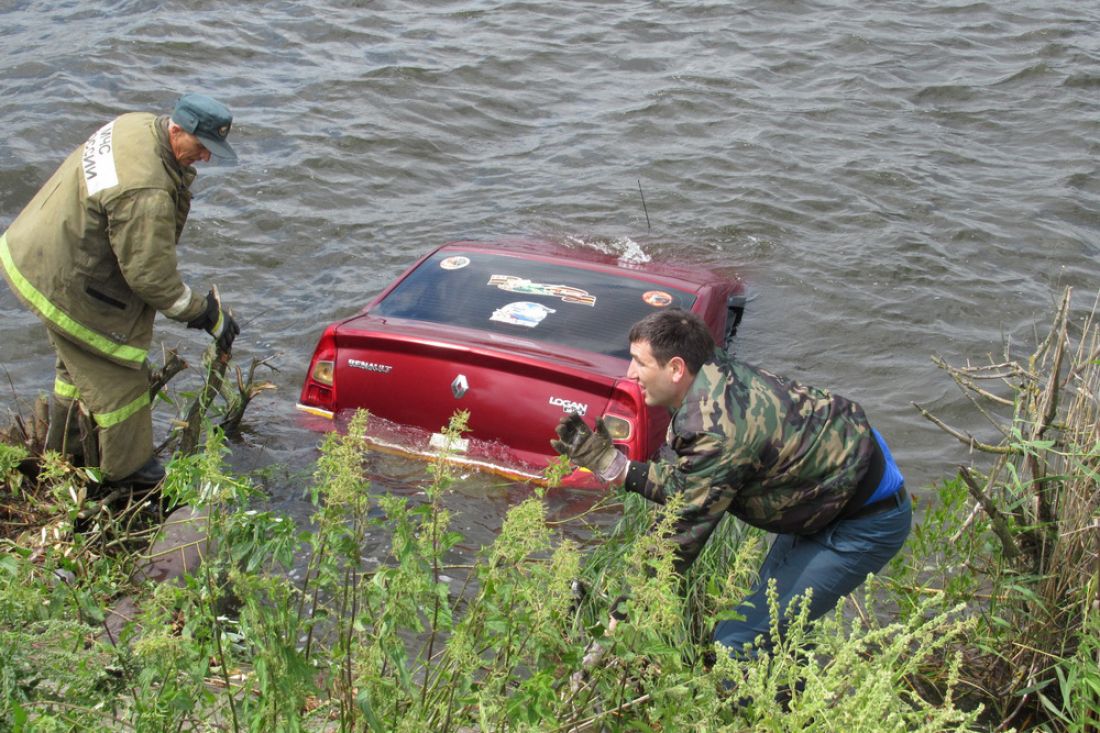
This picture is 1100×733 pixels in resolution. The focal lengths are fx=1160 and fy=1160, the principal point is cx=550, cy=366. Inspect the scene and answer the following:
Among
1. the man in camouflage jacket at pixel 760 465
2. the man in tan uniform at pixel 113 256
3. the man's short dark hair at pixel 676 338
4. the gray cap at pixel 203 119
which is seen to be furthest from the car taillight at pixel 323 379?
the man's short dark hair at pixel 676 338

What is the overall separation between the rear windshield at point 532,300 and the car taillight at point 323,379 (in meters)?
0.37

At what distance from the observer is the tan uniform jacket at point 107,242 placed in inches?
212

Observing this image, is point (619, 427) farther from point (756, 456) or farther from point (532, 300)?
point (756, 456)

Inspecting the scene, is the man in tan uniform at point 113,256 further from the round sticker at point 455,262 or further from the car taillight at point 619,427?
the car taillight at point 619,427

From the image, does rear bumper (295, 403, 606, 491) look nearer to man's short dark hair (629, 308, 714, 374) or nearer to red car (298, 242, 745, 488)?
red car (298, 242, 745, 488)

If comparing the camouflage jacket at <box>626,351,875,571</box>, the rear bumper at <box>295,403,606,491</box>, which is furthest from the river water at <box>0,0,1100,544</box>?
the camouflage jacket at <box>626,351,875,571</box>

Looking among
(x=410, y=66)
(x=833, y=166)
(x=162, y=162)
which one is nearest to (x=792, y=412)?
(x=162, y=162)

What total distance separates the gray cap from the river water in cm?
185

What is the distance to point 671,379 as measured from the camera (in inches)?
157

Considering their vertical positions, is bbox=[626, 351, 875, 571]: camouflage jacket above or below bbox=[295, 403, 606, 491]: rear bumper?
above

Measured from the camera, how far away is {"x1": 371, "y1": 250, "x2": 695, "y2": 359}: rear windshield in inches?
245

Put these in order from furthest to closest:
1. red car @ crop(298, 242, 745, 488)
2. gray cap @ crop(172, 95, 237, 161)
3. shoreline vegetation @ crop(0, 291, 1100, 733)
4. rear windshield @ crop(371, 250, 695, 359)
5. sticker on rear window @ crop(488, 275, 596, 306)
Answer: sticker on rear window @ crop(488, 275, 596, 306)
rear windshield @ crop(371, 250, 695, 359)
red car @ crop(298, 242, 745, 488)
gray cap @ crop(172, 95, 237, 161)
shoreline vegetation @ crop(0, 291, 1100, 733)

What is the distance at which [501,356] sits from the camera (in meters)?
5.83

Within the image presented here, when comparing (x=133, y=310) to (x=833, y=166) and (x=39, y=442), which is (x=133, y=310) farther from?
(x=833, y=166)
